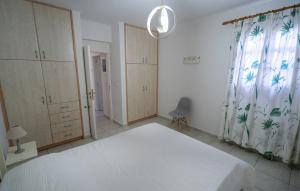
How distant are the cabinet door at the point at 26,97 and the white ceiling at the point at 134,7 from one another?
1208mm

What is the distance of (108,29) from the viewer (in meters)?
3.56

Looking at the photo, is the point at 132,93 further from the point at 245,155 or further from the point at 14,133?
the point at 245,155

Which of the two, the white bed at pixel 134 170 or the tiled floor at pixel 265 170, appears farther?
the tiled floor at pixel 265 170

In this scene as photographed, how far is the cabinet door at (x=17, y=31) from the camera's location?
2070 mm

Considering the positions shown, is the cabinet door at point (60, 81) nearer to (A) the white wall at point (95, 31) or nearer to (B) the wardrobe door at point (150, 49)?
(A) the white wall at point (95, 31)

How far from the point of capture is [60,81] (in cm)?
265

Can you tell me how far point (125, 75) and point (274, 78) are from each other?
115 inches

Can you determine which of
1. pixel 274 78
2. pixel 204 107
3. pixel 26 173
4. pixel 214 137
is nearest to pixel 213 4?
pixel 274 78

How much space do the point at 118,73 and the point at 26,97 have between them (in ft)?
6.09

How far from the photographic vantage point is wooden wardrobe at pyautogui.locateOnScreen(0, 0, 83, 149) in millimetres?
2148

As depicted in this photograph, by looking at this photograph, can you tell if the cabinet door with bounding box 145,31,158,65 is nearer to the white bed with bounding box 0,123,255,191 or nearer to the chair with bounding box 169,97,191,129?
the chair with bounding box 169,97,191,129

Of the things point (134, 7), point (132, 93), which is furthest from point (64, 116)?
point (134, 7)

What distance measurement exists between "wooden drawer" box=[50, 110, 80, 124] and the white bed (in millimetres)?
1389

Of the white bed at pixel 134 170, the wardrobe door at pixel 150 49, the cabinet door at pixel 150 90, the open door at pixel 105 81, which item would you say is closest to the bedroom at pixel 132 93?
the white bed at pixel 134 170
